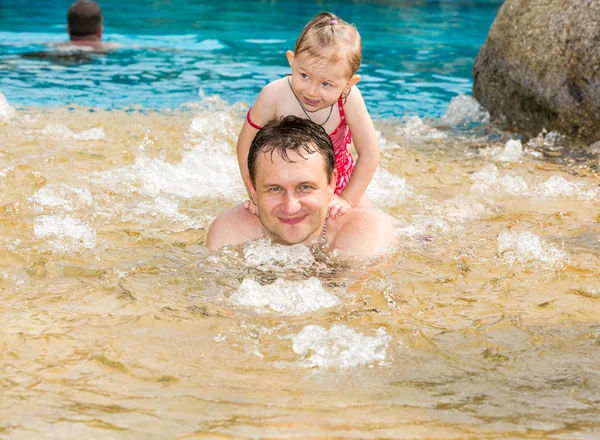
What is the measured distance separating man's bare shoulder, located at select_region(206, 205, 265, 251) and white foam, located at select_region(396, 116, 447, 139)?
3.85 metres

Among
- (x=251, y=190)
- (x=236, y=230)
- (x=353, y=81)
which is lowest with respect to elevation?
(x=236, y=230)

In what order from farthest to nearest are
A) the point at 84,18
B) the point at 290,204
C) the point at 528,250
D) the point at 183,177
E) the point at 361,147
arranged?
the point at 84,18
the point at 183,177
the point at 361,147
the point at 528,250
the point at 290,204

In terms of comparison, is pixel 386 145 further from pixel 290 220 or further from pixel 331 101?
pixel 290 220

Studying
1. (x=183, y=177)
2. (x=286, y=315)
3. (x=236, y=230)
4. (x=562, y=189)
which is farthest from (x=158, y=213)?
(x=562, y=189)

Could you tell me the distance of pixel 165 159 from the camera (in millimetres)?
6660

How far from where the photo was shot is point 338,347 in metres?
3.12

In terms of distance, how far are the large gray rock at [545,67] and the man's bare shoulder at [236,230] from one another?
13.5ft

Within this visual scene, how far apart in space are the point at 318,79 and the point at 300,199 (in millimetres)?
704

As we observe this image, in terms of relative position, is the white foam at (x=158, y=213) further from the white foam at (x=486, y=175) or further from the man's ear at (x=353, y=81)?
the white foam at (x=486, y=175)

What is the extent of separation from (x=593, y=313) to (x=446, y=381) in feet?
3.57

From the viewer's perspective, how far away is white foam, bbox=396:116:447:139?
7.82 metres

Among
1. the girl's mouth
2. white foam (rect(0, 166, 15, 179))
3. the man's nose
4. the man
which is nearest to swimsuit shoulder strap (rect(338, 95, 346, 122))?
the girl's mouth

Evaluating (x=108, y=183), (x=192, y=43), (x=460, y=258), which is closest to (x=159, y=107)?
(x=108, y=183)

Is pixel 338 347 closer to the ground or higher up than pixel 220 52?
closer to the ground
